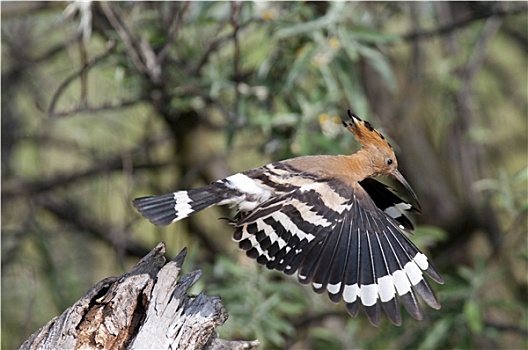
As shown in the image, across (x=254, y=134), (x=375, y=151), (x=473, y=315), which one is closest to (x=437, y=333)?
(x=473, y=315)

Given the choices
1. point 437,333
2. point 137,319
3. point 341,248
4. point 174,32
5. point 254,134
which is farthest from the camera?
point 254,134

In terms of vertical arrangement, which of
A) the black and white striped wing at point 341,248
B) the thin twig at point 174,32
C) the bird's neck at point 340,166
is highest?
the thin twig at point 174,32

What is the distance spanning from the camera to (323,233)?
1998mm

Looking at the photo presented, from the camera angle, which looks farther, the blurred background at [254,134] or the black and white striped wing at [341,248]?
the blurred background at [254,134]

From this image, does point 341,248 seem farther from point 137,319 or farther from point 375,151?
point 137,319

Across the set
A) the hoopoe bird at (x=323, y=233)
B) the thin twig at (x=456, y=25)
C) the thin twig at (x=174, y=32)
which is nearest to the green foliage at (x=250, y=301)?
the thin twig at (x=174, y=32)

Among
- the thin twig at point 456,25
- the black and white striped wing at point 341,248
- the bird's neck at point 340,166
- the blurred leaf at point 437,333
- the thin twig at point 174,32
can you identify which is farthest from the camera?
the thin twig at point 456,25

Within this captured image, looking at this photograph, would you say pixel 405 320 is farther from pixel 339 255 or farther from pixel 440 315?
pixel 339 255

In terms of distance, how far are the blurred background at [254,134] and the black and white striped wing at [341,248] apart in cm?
78

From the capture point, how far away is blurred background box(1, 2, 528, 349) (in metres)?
2.92

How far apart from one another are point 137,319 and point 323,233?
0.51 meters

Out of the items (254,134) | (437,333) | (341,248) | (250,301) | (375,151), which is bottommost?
(437,333)

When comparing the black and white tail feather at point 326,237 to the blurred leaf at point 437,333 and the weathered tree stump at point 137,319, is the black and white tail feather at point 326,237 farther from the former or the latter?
the blurred leaf at point 437,333

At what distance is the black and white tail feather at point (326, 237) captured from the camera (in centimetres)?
194
